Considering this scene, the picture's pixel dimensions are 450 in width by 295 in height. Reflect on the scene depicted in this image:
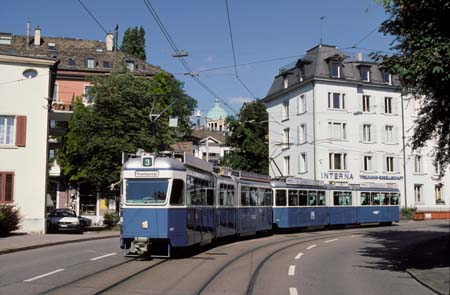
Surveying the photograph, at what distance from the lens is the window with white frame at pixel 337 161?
169 ft

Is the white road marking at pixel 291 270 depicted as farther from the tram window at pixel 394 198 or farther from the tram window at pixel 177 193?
the tram window at pixel 394 198

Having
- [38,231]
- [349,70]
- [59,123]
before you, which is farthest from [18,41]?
[38,231]

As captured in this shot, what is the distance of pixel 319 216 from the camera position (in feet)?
106

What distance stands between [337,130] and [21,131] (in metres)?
31.5

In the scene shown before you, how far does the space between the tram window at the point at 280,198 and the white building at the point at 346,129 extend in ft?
70.9

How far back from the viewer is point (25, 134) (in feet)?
93.0

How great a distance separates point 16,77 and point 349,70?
112 feet

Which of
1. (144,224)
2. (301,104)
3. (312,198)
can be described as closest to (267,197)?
(312,198)

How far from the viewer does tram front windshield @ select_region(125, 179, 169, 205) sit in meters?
Result: 15.1

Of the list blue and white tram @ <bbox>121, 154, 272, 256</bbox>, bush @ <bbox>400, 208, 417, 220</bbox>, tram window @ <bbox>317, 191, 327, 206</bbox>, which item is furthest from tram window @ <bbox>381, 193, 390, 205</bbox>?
blue and white tram @ <bbox>121, 154, 272, 256</bbox>

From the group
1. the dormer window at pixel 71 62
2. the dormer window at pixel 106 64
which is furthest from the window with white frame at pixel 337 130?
the dormer window at pixel 71 62

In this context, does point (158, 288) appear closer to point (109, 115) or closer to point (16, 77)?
point (16, 77)

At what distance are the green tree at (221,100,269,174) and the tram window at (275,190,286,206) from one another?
34368 millimetres

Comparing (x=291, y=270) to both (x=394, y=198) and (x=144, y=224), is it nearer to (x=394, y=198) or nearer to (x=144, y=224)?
(x=144, y=224)
